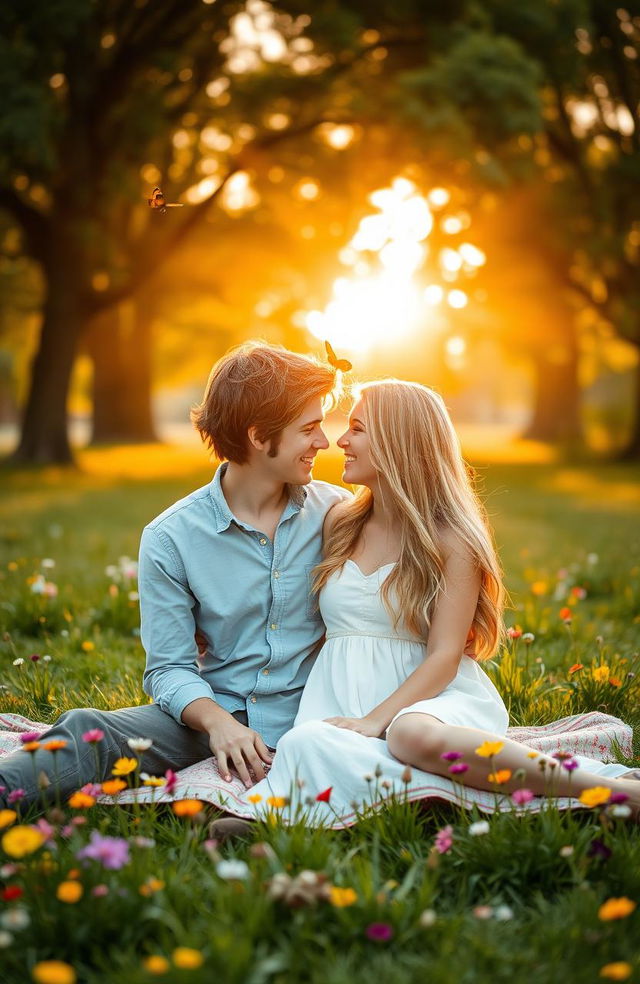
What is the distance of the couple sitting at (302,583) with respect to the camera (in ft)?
9.93

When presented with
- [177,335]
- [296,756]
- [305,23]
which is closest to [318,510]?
[296,756]

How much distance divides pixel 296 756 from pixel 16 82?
1097cm

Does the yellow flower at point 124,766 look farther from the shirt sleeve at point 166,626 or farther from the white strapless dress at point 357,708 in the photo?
the shirt sleeve at point 166,626

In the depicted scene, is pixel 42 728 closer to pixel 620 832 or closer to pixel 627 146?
pixel 620 832

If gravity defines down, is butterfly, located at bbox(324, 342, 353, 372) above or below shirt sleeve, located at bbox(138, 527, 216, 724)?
above

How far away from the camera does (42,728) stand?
332 cm

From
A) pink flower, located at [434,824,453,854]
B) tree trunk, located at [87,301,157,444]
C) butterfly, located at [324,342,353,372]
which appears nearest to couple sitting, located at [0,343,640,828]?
butterfly, located at [324,342,353,372]

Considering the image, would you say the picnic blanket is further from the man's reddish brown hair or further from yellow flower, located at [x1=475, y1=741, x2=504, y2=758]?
the man's reddish brown hair

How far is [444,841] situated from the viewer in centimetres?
228

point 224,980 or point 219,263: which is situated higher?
point 219,263

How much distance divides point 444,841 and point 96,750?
3.18 feet

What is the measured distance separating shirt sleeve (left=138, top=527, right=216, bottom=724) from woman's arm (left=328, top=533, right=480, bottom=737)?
0.52 m

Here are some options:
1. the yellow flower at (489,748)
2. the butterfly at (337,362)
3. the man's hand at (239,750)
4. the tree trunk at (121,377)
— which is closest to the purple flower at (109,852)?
the man's hand at (239,750)

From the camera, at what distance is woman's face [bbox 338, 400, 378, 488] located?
3.31m
